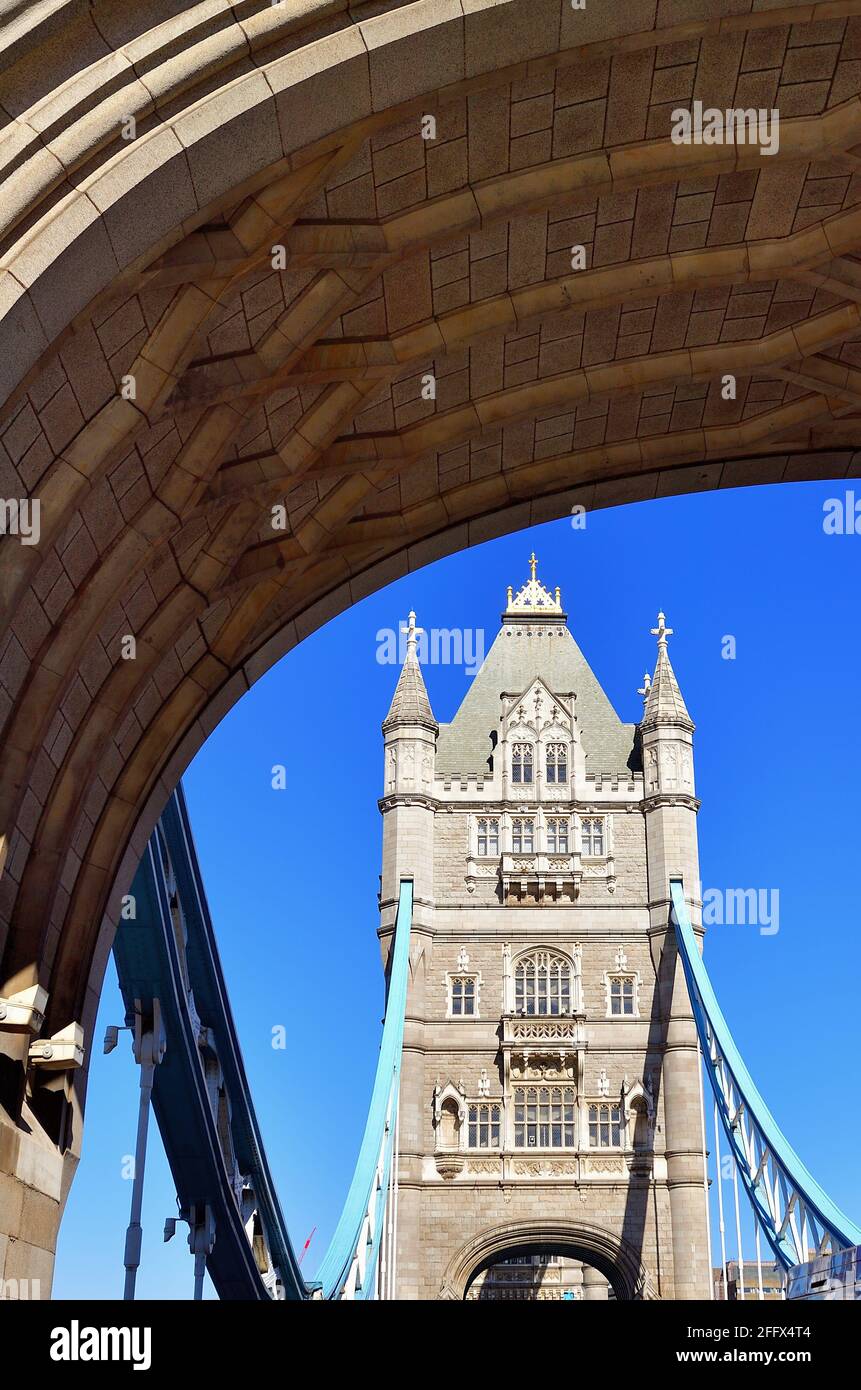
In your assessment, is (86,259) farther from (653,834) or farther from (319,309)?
(653,834)

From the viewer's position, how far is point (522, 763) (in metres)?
53.2

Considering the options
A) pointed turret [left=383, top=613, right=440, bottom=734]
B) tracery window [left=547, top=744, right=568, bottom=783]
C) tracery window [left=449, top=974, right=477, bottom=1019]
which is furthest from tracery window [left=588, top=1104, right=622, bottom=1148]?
pointed turret [left=383, top=613, right=440, bottom=734]

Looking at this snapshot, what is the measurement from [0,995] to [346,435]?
440 centimetres

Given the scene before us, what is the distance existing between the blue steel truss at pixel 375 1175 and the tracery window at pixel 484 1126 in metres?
3.15

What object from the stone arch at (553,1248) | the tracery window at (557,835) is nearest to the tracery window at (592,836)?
the tracery window at (557,835)

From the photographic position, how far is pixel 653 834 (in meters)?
50.9

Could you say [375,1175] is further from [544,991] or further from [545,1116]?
[544,991]

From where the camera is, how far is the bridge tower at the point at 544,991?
43.9 m

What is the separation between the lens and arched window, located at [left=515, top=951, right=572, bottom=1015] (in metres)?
47.3

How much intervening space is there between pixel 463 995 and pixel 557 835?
691 cm

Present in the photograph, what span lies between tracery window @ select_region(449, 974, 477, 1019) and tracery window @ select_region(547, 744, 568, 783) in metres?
8.54
